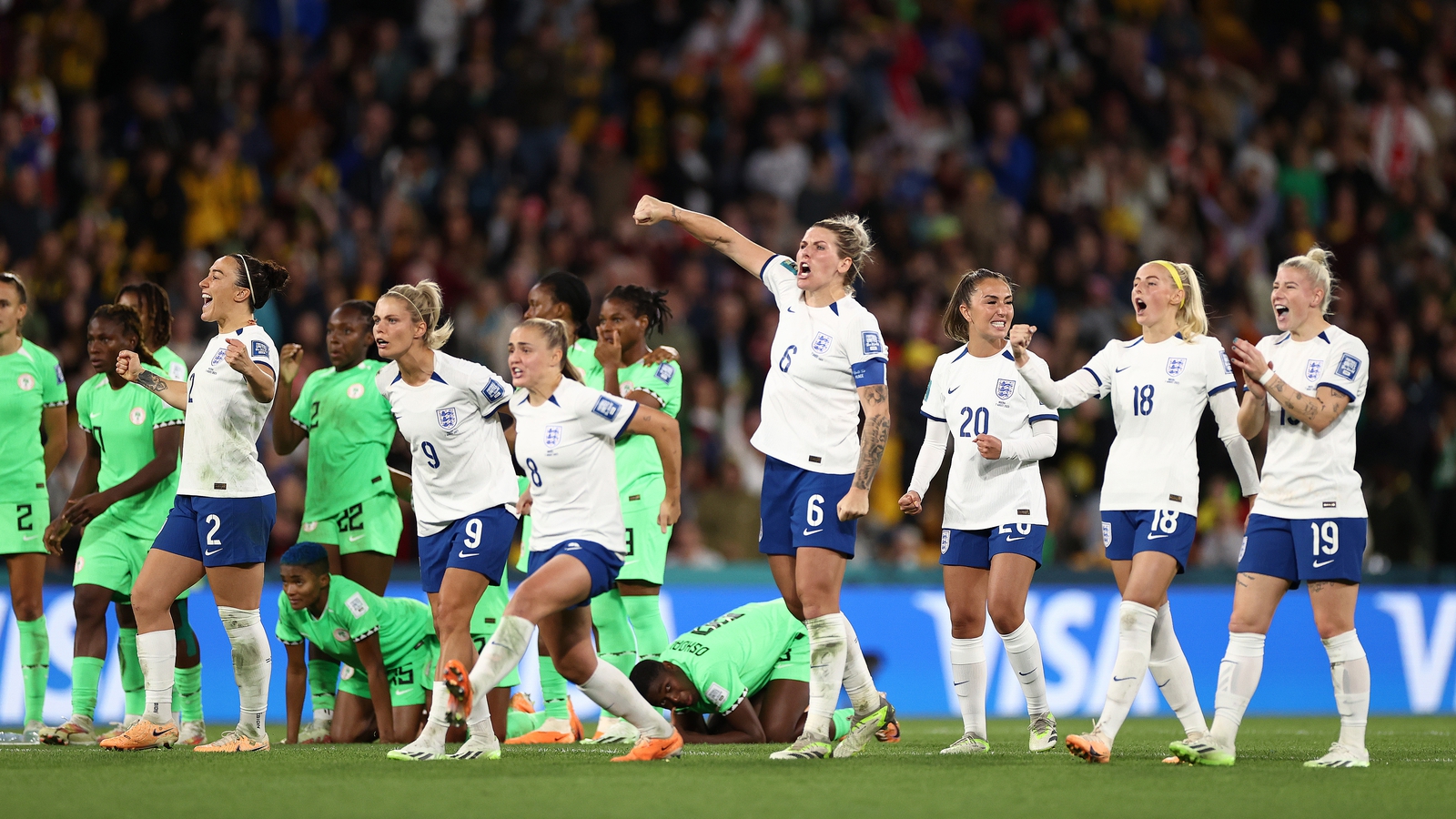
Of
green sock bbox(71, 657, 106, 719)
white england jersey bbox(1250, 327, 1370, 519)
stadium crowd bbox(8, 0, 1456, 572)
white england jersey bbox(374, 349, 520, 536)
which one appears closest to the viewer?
white england jersey bbox(1250, 327, 1370, 519)

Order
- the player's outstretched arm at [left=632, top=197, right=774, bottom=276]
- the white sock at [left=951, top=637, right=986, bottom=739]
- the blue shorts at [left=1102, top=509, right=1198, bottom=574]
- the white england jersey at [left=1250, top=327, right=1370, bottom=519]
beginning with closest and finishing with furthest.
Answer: the white england jersey at [left=1250, top=327, right=1370, bottom=519] → the blue shorts at [left=1102, top=509, right=1198, bottom=574] → the player's outstretched arm at [left=632, top=197, right=774, bottom=276] → the white sock at [left=951, top=637, right=986, bottom=739]

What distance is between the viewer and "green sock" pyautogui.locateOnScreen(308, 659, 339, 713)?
34.7ft

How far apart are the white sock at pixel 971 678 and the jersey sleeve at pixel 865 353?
71.6 inches

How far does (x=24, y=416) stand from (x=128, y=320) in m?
1.11

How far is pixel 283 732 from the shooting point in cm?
1152

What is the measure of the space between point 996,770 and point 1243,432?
2221 mm

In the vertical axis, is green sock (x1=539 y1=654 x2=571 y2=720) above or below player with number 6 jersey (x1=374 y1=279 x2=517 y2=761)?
below

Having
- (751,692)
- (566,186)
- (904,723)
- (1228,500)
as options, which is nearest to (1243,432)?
(751,692)

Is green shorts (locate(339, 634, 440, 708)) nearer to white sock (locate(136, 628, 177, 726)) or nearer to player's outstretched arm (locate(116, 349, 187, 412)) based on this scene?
white sock (locate(136, 628, 177, 726))

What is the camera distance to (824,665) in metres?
8.20

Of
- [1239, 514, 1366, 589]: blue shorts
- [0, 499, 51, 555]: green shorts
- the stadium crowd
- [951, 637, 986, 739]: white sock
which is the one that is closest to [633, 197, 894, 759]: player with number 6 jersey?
[951, 637, 986, 739]: white sock

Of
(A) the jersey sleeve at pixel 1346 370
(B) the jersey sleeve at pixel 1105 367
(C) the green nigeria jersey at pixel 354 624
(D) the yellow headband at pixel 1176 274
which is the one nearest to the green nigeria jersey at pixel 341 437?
(C) the green nigeria jersey at pixel 354 624

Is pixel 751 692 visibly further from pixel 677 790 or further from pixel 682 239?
pixel 682 239

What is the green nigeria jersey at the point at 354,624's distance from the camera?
392 inches
